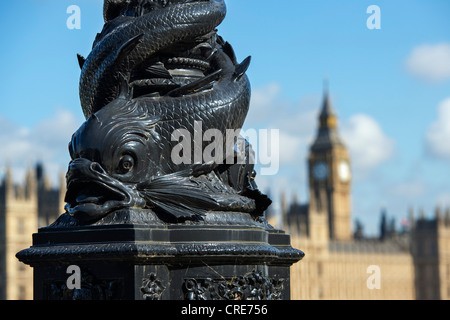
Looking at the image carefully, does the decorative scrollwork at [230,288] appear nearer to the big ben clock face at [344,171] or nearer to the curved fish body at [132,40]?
the curved fish body at [132,40]

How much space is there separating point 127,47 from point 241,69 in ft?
2.91

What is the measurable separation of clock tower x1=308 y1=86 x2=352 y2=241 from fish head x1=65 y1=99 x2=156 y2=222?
112443mm

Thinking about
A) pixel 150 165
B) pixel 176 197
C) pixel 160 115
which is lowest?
pixel 176 197

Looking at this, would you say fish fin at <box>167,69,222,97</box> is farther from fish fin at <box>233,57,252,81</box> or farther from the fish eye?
the fish eye

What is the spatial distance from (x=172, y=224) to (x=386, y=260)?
A: 100444 millimetres

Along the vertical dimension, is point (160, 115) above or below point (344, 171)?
below

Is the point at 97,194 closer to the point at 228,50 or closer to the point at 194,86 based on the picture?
the point at 194,86

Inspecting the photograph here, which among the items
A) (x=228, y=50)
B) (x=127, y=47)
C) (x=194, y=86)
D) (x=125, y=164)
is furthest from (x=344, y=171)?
(x=125, y=164)

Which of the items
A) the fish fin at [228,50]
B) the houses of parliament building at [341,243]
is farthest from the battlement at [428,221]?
the fish fin at [228,50]

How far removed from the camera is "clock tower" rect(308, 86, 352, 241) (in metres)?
120

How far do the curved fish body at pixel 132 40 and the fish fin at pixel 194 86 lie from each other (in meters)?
0.30

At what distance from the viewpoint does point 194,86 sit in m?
6.21

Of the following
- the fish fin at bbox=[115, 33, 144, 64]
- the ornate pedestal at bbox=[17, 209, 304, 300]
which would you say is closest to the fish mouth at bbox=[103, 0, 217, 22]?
the fish fin at bbox=[115, 33, 144, 64]

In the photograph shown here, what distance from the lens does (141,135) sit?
587 centimetres
